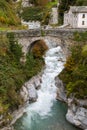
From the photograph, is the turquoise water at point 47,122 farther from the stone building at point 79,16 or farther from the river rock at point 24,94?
the stone building at point 79,16

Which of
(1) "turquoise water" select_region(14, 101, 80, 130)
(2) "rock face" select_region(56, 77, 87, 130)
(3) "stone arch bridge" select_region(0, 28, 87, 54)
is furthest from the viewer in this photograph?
(3) "stone arch bridge" select_region(0, 28, 87, 54)

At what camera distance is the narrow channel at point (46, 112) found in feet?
121

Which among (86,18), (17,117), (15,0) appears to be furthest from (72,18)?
(15,0)

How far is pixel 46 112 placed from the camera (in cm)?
3981

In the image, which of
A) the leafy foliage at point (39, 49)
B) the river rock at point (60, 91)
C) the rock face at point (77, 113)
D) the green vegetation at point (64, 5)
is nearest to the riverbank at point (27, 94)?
the river rock at point (60, 91)

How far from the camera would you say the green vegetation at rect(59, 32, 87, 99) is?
37312 mm

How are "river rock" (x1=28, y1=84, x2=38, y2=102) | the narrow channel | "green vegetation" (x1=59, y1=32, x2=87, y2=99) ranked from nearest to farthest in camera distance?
the narrow channel
"green vegetation" (x1=59, y1=32, x2=87, y2=99)
"river rock" (x1=28, y1=84, x2=38, y2=102)

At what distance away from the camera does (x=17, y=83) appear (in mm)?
40656

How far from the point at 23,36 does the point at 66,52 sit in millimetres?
5919

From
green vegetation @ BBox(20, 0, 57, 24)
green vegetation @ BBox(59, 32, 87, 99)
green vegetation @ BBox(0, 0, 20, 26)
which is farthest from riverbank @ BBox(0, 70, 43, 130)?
green vegetation @ BBox(20, 0, 57, 24)

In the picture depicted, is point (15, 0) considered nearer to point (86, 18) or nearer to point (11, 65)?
point (86, 18)

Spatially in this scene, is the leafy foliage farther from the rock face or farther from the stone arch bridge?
the rock face

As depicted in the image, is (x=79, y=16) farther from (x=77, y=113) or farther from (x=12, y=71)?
(x=77, y=113)

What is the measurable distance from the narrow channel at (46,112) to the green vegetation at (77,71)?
267 cm
